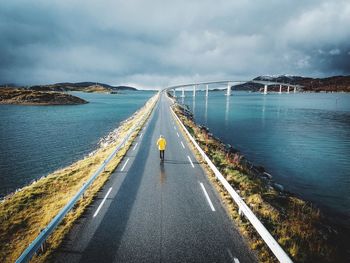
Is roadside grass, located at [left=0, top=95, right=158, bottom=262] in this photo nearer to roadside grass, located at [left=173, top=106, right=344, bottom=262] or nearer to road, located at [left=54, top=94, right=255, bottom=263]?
road, located at [left=54, top=94, right=255, bottom=263]

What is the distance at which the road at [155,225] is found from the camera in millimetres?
7551

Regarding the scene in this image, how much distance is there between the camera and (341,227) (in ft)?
45.6

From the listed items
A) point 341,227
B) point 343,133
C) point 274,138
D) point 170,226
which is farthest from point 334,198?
point 343,133

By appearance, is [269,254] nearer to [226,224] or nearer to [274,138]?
[226,224]

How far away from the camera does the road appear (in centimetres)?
755

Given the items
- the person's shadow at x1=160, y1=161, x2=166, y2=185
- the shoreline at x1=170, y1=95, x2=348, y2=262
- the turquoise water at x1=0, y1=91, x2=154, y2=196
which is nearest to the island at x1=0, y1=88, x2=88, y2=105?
the turquoise water at x1=0, y1=91, x2=154, y2=196

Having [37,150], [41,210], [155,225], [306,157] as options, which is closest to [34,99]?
[37,150]

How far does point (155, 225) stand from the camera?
924 cm

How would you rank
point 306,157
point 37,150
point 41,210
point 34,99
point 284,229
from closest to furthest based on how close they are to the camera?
point 284,229 < point 41,210 < point 306,157 < point 37,150 < point 34,99

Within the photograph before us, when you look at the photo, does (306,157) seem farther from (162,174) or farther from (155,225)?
(155,225)

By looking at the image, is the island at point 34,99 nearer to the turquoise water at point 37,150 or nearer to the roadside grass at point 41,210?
the turquoise water at point 37,150

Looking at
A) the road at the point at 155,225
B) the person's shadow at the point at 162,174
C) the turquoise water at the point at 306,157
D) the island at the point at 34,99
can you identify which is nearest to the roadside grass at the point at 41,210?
the road at the point at 155,225

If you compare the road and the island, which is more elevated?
the island

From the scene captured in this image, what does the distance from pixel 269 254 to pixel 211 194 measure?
4.88 m
